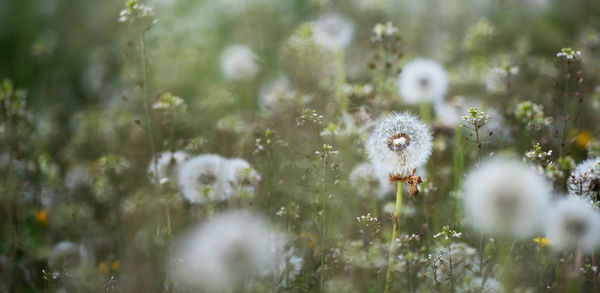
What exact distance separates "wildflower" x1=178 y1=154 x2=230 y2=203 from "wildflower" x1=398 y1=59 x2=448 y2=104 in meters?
1.48

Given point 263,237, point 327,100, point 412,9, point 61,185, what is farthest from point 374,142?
point 412,9

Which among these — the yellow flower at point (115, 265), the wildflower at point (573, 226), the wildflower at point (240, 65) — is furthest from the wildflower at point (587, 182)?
the wildflower at point (240, 65)

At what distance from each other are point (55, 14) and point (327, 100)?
12.7 feet

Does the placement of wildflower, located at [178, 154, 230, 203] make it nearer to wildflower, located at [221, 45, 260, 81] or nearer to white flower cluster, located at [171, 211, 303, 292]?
white flower cluster, located at [171, 211, 303, 292]

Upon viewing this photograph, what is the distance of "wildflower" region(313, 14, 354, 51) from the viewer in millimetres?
3672

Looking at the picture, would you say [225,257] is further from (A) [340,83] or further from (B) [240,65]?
(B) [240,65]

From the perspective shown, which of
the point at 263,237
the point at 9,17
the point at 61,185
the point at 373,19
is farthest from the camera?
the point at 9,17

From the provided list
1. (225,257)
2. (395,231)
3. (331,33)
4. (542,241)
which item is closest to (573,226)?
(542,241)

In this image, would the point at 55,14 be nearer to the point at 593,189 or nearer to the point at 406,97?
the point at 406,97

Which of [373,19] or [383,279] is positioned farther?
[373,19]

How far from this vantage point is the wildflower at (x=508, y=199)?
139cm

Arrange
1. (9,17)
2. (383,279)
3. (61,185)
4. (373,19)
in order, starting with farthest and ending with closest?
1. (9,17)
2. (373,19)
3. (61,185)
4. (383,279)

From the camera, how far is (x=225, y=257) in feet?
5.33

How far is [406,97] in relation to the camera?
3.26m
